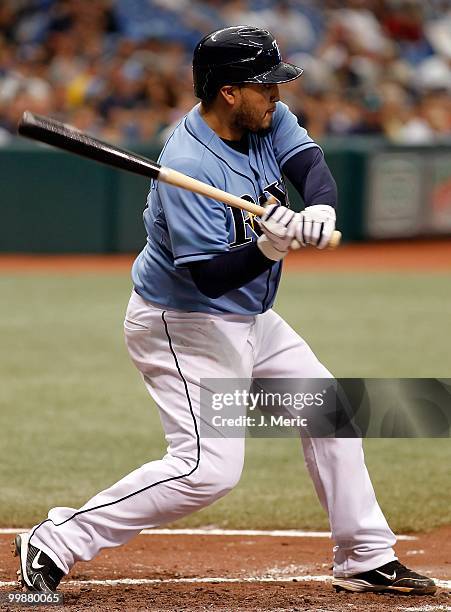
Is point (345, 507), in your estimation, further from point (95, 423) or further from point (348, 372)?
point (348, 372)

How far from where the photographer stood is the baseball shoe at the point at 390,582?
4043 mm

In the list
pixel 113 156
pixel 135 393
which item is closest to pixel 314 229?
pixel 113 156

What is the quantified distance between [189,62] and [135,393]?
369 inches

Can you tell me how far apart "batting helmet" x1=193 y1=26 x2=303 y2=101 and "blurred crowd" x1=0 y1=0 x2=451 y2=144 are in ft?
31.7

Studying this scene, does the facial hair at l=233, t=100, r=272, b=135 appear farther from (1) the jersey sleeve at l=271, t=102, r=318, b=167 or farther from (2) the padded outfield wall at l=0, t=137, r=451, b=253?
(2) the padded outfield wall at l=0, t=137, r=451, b=253

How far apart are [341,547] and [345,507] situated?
0.17 m

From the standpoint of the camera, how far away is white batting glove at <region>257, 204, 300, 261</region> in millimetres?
3570

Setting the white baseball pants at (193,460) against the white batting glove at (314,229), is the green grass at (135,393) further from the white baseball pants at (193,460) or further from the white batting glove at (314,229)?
the white batting glove at (314,229)

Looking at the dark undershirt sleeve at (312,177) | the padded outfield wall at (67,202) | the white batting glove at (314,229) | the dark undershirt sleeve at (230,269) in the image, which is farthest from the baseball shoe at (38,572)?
the padded outfield wall at (67,202)

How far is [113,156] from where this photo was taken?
376 centimetres

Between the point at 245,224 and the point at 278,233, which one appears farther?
the point at 245,224

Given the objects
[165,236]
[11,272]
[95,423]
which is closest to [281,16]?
[11,272]

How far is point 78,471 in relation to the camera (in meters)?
5.84

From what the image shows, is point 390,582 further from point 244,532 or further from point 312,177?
point 312,177
